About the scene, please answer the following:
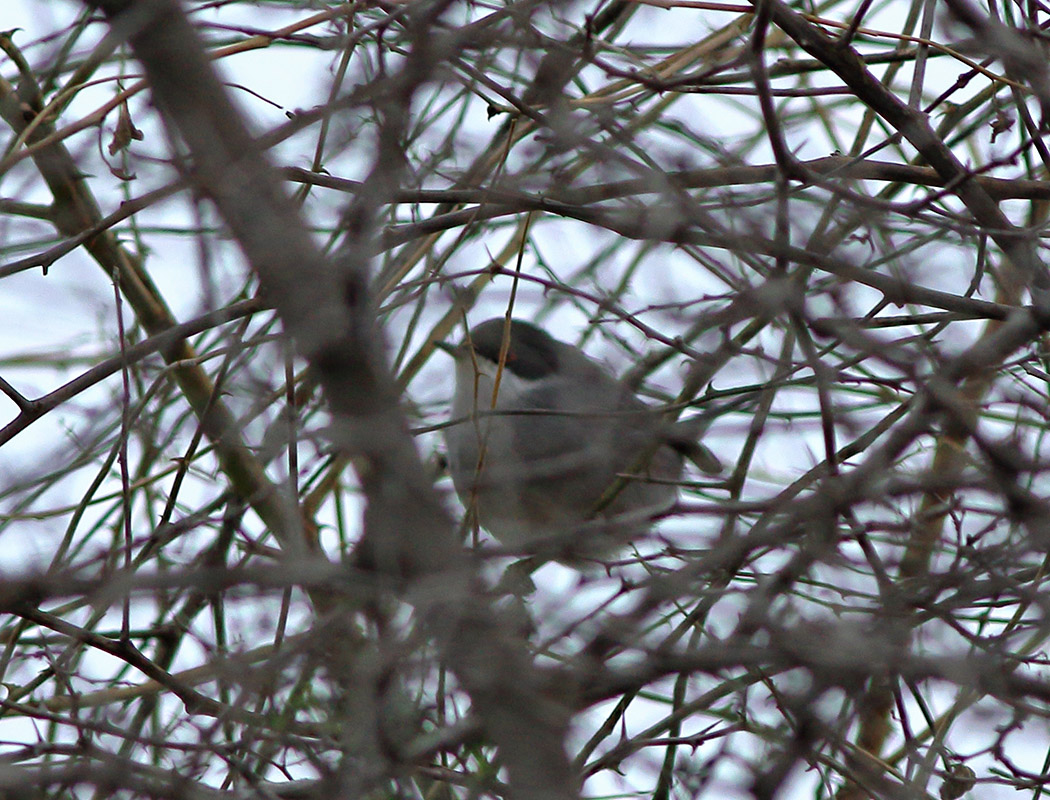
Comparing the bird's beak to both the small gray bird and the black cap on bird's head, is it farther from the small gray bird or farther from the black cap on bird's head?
the black cap on bird's head

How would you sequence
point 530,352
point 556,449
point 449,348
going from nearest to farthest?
point 449,348 → point 556,449 → point 530,352

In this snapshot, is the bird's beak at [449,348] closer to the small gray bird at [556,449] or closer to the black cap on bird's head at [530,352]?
the small gray bird at [556,449]

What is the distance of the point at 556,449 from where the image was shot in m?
4.89

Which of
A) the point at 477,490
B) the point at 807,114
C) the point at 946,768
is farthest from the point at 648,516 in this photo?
the point at 807,114

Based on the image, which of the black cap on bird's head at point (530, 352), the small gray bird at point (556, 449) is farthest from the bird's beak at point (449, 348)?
the black cap on bird's head at point (530, 352)

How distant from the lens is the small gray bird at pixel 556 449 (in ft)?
5.83

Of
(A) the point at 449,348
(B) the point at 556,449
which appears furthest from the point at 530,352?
(A) the point at 449,348

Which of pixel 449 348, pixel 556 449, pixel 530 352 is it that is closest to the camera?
pixel 449 348

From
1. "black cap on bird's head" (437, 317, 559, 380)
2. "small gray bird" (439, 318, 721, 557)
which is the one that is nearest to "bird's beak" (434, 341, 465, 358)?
"small gray bird" (439, 318, 721, 557)

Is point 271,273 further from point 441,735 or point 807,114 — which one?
point 807,114

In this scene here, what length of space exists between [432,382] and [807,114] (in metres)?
2.30

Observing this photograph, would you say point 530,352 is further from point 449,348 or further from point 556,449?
point 449,348

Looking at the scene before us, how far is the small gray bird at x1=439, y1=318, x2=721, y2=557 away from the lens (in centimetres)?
178

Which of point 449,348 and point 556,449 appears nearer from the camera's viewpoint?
point 449,348
